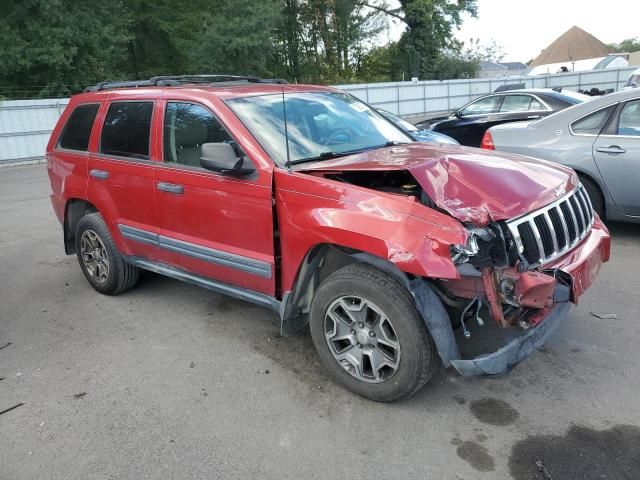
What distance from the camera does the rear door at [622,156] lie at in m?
5.43

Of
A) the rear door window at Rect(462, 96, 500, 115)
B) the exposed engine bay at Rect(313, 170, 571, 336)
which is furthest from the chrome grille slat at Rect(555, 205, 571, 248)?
the rear door window at Rect(462, 96, 500, 115)

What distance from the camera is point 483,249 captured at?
2.78m

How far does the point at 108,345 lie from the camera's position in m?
4.11

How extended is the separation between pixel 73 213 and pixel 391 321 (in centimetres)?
369

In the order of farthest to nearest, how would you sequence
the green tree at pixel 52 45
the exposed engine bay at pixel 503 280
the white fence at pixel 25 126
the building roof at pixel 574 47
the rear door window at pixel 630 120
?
the building roof at pixel 574 47 < the green tree at pixel 52 45 < the white fence at pixel 25 126 < the rear door window at pixel 630 120 < the exposed engine bay at pixel 503 280

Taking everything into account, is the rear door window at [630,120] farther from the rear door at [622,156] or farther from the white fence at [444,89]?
the white fence at [444,89]

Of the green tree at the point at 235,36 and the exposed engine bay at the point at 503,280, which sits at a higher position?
the green tree at the point at 235,36

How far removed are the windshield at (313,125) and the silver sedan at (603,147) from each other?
91.8 inches

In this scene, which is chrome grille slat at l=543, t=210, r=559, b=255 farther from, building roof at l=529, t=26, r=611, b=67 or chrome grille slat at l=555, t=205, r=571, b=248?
building roof at l=529, t=26, r=611, b=67

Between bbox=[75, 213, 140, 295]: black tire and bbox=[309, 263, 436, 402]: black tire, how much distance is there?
238 centimetres

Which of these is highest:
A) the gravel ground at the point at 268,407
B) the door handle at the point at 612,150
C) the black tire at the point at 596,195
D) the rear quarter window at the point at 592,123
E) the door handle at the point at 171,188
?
the rear quarter window at the point at 592,123

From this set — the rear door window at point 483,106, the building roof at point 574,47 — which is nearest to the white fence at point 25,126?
the rear door window at point 483,106

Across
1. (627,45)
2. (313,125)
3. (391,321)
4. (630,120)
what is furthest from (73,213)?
(627,45)

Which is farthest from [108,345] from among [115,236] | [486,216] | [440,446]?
[486,216]
